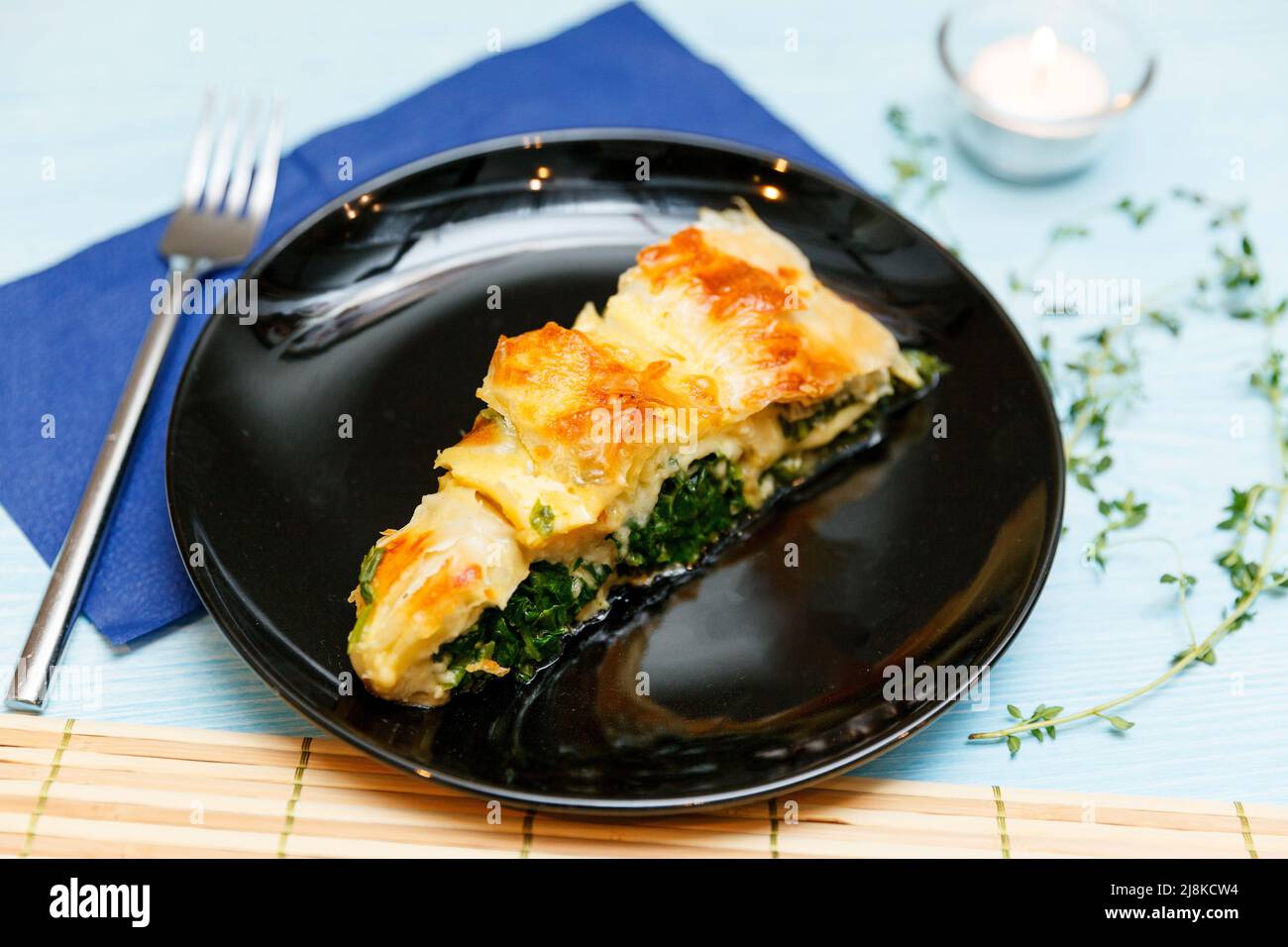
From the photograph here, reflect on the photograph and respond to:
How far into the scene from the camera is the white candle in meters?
5.66

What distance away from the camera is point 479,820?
3555 millimetres

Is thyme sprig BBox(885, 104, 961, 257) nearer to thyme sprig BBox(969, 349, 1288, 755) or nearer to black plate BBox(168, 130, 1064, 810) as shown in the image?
black plate BBox(168, 130, 1064, 810)

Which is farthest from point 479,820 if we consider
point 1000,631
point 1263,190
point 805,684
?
point 1263,190

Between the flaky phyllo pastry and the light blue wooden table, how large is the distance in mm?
621

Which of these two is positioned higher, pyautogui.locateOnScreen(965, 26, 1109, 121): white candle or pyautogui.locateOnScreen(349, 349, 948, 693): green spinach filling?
pyautogui.locateOnScreen(965, 26, 1109, 121): white candle

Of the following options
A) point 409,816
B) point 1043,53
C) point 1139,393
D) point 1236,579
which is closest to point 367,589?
point 409,816

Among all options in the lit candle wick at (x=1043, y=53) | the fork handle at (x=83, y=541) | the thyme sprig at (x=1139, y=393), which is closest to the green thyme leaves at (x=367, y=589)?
the fork handle at (x=83, y=541)

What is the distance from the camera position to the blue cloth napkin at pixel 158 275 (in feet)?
13.9

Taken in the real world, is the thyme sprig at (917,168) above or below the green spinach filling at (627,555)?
above

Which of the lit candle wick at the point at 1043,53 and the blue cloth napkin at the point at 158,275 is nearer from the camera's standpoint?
the blue cloth napkin at the point at 158,275

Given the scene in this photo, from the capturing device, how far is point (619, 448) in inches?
153

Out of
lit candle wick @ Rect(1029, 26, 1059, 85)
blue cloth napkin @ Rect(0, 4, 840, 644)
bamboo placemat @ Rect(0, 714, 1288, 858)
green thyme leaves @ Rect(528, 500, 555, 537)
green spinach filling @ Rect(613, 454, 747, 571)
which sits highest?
lit candle wick @ Rect(1029, 26, 1059, 85)

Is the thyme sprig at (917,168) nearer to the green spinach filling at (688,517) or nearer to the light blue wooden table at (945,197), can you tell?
the light blue wooden table at (945,197)

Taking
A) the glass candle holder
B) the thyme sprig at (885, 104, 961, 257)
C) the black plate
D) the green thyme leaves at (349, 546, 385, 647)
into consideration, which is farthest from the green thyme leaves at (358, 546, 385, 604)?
the glass candle holder
